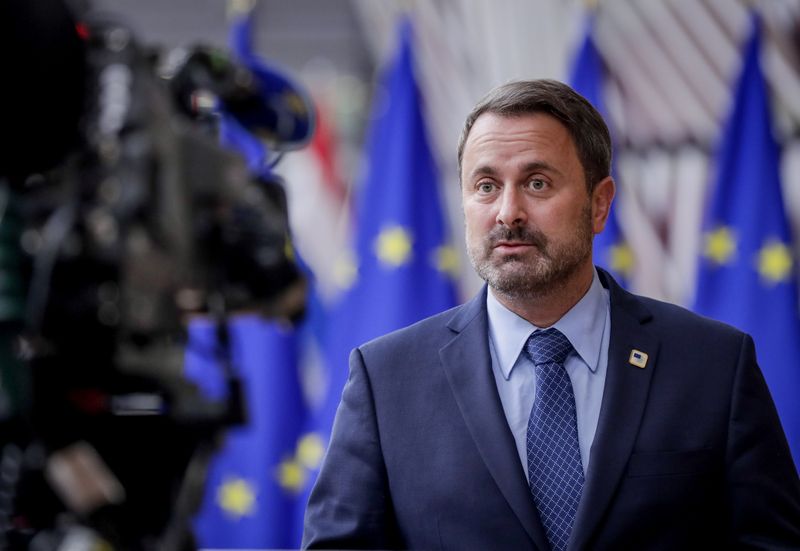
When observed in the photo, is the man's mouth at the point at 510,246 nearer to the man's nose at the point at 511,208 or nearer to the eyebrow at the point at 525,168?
the man's nose at the point at 511,208

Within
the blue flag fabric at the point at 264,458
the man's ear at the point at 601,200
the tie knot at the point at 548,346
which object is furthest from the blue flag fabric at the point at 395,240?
the tie knot at the point at 548,346

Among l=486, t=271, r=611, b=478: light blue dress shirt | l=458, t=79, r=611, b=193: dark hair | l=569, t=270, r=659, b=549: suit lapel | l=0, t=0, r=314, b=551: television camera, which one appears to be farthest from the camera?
l=458, t=79, r=611, b=193: dark hair

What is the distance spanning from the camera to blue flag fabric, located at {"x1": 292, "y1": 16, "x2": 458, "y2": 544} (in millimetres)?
4719

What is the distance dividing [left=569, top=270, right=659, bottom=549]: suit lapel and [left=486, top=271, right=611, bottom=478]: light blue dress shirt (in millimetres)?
36

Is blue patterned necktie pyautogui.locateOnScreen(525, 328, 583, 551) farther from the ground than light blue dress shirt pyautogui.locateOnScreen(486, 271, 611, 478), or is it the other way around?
light blue dress shirt pyautogui.locateOnScreen(486, 271, 611, 478)

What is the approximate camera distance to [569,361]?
202 centimetres

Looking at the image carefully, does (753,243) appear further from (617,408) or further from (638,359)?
(617,408)

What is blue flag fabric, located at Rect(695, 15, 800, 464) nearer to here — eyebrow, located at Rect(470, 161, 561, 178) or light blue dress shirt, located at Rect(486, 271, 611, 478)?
light blue dress shirt, located at Rect(486, 271, 611, 478)

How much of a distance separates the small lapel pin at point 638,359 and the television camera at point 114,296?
2.70 feet

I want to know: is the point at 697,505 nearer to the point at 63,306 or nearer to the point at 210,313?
the point at 210,313

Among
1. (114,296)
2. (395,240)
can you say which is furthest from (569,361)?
(395,240)

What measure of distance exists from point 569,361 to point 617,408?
0.15 metres

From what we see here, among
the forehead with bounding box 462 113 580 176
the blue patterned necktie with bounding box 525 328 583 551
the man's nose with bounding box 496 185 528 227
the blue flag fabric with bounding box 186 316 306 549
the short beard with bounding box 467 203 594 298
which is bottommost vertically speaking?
the blue flag fabric with bounding box 186 316 306 549

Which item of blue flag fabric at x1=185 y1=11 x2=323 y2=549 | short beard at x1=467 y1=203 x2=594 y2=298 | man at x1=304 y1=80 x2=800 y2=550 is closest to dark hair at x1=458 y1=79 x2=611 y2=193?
man at x1=304 y1=80 x2=800 y2=550
